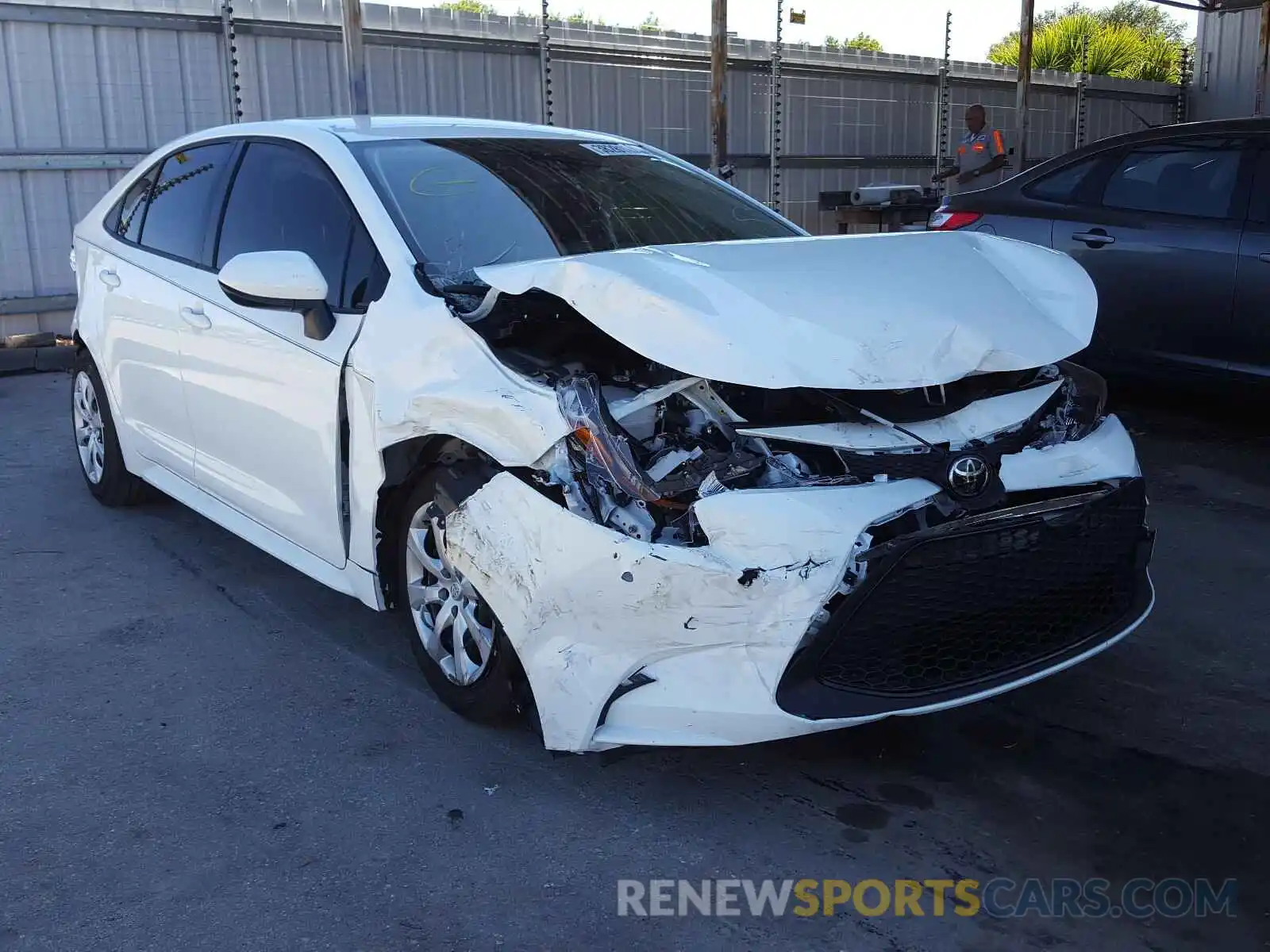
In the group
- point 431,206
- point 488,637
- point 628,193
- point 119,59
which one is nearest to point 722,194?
point 628,193

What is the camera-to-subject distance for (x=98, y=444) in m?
5.38

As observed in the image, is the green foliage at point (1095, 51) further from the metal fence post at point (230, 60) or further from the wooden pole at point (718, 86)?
the metal fence post at point (230, 60)

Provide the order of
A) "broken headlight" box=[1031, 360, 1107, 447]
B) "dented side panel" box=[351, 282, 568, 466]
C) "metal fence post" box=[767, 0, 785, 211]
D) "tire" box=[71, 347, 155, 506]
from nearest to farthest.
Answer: "dented side panel" box=[351, 282, 568, 466], "broken headlight" box=[1031, 360, 1107, 447], "tire" box=[71, 347, 155, 506], "metal fence post" box=[767, 0, 785, 211]

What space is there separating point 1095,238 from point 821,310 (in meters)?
4.10

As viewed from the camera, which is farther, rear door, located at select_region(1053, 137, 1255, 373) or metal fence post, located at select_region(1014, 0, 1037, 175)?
metal fence post, located at select_region(1014, 0, 1037, 175)

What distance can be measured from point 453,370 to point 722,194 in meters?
1.82

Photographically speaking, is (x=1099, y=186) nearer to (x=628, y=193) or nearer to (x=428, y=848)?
(x=628, y=193)

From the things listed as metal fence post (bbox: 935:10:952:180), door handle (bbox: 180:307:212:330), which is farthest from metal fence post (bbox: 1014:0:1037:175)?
door handle (bbox: 180:307:212:330)

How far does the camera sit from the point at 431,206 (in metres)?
3.71

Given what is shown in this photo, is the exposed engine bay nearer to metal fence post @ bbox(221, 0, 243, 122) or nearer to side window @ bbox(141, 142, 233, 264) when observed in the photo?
side window @ bbox(141, 142, 233, 264)

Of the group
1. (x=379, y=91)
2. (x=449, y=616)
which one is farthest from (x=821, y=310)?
(x=379, y=91)

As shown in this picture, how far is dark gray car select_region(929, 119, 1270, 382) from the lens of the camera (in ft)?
19.0

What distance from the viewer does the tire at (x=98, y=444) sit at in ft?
17.0

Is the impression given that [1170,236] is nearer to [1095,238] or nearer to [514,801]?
[1095,238]
